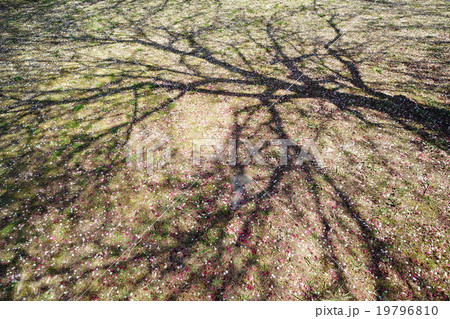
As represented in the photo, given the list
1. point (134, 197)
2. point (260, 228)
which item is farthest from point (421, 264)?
point (134, 197)

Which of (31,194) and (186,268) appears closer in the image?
(186,268)

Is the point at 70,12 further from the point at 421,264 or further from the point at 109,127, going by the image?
the point at 421,264

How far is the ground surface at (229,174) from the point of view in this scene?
5.04 m

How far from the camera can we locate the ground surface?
5.04 meters

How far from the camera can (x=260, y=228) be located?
5.83 m

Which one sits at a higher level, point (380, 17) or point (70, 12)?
point (70, 12)

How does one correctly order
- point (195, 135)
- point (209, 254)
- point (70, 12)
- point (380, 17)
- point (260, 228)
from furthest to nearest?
point (70, 12), point (380, 17), point (195, 135), point (260, 228), point (209, 254)

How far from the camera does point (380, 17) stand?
17.1 m

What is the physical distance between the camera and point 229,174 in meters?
7.18
